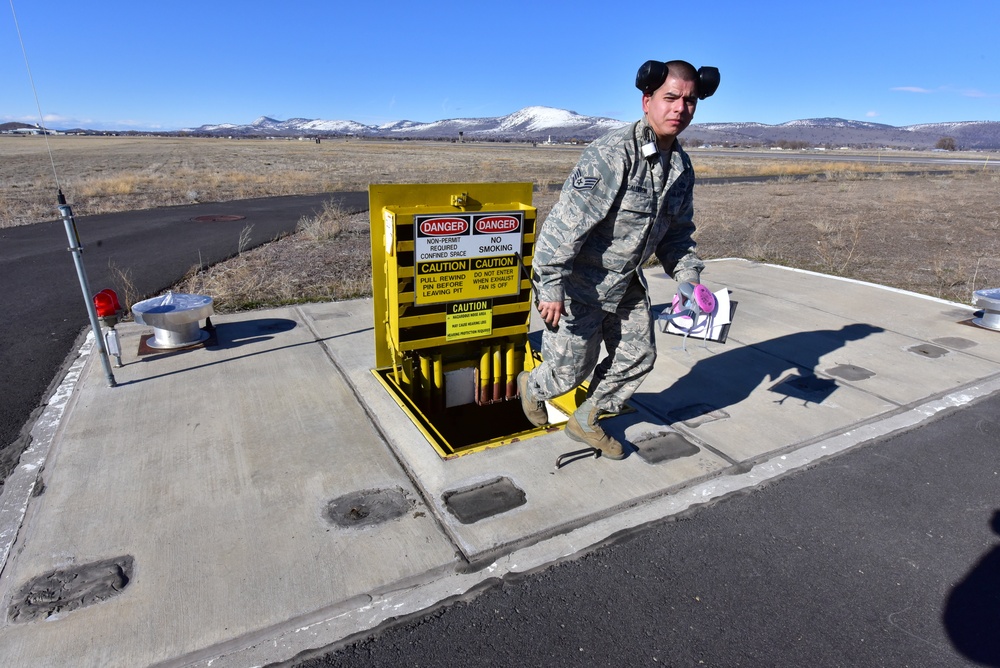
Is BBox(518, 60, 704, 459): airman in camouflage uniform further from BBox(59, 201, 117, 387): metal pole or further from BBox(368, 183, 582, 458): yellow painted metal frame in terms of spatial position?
BBox(59, 201, 117, 387): metal pole

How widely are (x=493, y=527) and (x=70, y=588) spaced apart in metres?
1.69

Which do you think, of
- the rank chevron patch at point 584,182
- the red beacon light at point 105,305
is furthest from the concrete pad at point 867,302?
the red beacon light at point 105,305

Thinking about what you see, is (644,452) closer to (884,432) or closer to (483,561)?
(483,561)

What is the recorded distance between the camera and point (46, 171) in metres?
28.1

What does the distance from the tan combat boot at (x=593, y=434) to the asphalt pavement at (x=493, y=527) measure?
0.10 metres

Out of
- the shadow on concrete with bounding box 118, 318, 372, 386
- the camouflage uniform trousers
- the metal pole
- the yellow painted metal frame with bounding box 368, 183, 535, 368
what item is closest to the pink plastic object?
the camouflage uniform trousers

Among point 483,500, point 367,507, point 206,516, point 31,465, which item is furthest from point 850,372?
point 31,465

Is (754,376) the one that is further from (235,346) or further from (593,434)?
(235,346)

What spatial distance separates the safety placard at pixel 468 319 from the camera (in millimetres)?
3723

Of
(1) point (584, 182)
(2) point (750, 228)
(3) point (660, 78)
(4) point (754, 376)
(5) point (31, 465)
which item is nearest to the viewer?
(3) point (660, 78)

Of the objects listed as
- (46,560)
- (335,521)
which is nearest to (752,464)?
(335,521)

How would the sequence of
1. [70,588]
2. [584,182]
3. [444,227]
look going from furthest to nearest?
[444,227]
[584,182]
[70,588]

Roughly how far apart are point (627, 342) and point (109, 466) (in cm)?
283

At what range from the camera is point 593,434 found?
3.20 metres
